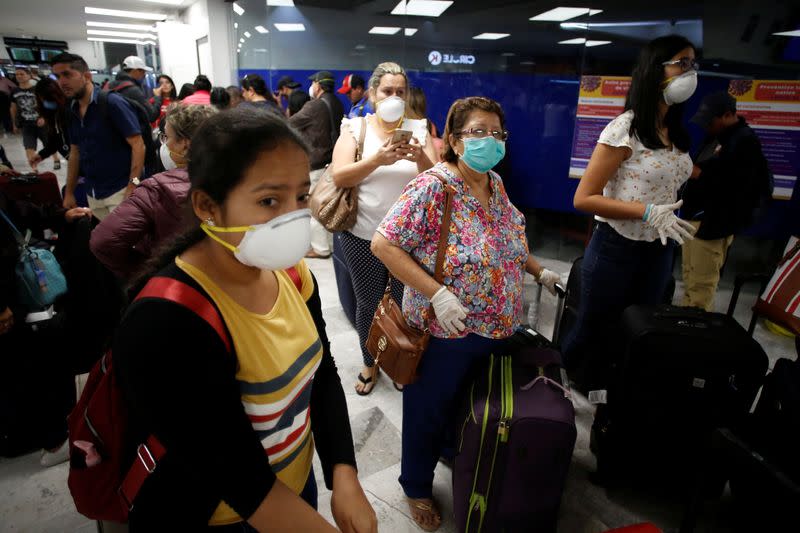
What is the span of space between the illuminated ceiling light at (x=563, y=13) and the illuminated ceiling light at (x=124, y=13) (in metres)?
13.4

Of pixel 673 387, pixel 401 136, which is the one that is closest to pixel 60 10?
pixel 401 136

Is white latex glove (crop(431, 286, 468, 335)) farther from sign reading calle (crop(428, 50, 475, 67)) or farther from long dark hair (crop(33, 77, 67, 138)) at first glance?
sign reading calle (crop(428, 50, 475, 67))

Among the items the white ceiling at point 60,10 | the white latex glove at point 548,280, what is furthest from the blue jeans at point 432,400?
the white ceiling at point 60,10

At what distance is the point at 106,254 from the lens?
1834mm

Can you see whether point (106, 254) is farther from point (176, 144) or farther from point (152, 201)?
point (176, 144)

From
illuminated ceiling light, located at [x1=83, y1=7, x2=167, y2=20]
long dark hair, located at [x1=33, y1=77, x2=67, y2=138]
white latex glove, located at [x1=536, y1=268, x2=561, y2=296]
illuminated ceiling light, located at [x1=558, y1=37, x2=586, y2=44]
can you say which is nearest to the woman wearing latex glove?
white latex glove, located at [x1=536, y1=268, x2=561, y2=296]

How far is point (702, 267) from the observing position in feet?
10.5

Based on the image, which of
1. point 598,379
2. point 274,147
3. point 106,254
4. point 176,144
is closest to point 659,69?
point 598,379

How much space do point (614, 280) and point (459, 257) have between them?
1.06 m

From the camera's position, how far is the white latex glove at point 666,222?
1.86 metres

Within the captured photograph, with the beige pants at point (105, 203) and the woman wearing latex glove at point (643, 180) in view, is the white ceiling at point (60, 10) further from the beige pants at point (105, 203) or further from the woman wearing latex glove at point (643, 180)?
the woman wearing latex glove at point (643, 180)

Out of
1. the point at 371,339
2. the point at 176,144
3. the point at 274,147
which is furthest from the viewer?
the point at 176,144

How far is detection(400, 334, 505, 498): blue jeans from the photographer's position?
1589mm

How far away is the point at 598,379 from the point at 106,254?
2469 millimetres
